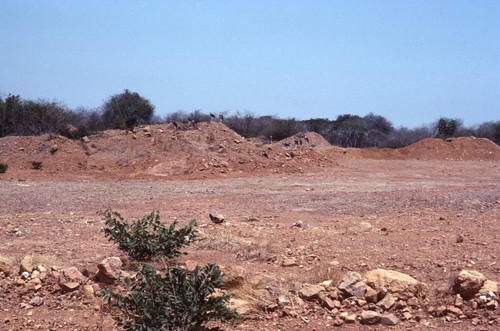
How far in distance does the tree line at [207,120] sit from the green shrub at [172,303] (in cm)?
2359

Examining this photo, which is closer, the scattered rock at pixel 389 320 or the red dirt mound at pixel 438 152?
the scattered rock at pixel 389 320

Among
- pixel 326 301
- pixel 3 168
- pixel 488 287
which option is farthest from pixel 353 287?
pixel 3 168

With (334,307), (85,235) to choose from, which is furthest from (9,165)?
(334,307)

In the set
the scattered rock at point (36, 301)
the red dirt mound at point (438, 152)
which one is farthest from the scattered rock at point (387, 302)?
the red dirt mound at point (438, 152)

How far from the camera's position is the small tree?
37.2 meters

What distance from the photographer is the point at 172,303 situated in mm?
4332

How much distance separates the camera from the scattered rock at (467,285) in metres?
5.34

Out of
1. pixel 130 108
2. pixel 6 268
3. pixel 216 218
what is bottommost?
pixel 6 268

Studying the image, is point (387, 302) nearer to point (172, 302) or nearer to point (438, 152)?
point (172, 302)

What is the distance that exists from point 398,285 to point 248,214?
18.9ft

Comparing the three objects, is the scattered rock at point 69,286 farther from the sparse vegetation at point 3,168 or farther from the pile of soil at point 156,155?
the sparse vegetation at point 3,168

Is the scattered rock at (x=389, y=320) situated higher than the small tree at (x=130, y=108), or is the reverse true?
the small tree at (x=130, y=108)

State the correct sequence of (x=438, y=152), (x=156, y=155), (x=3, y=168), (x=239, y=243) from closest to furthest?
(x=239, y=243) → (x=3, y=168) → (x=156, y=155) → (x=438, y=152)

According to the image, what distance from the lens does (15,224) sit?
9.41m
